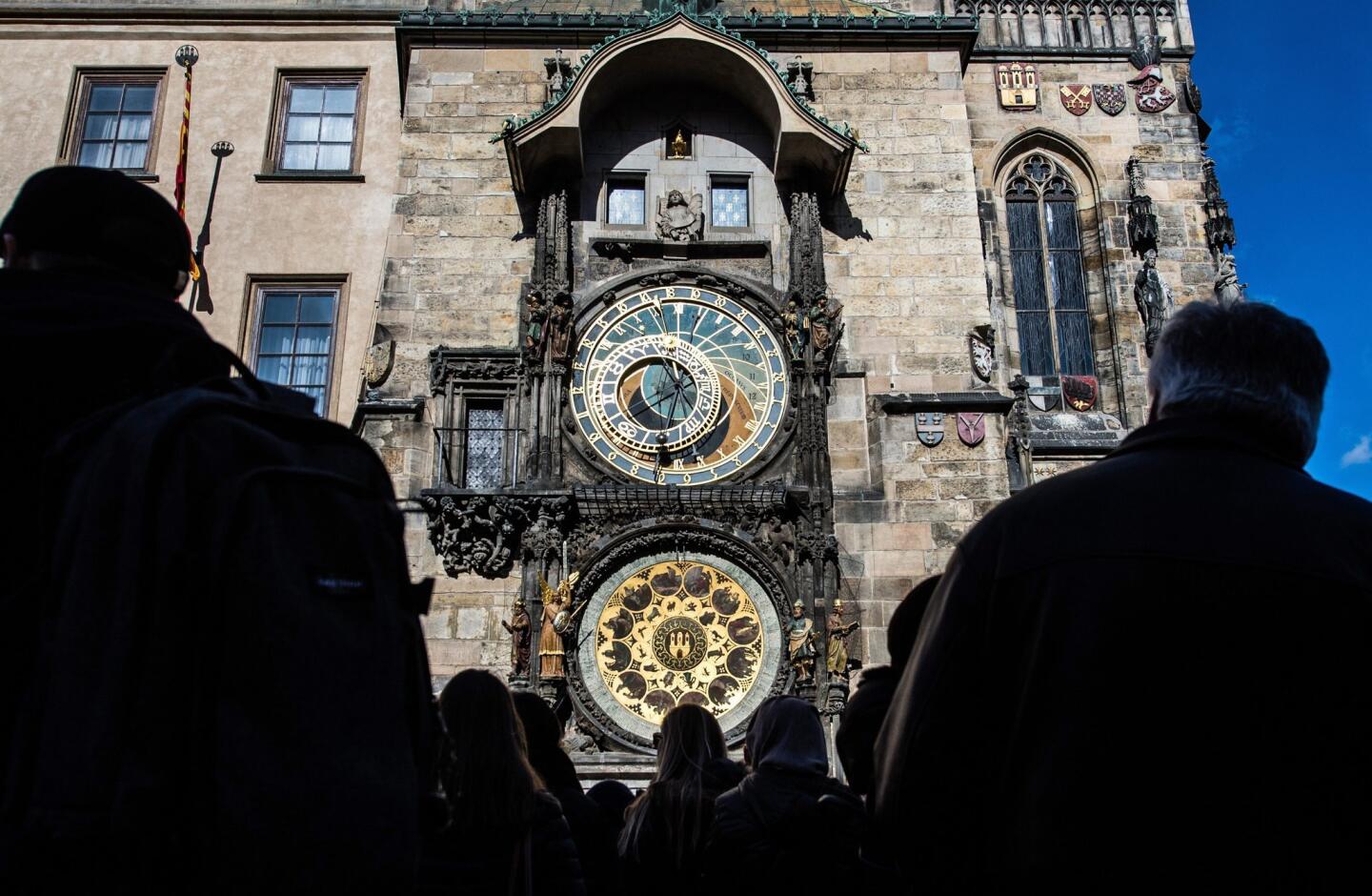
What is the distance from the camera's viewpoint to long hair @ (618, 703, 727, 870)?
458cm

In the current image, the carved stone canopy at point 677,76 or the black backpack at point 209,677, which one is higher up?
the carved stone canopy at point 677,76

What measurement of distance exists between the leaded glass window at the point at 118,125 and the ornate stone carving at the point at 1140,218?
1284cm

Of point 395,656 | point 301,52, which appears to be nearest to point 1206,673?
point 395,656

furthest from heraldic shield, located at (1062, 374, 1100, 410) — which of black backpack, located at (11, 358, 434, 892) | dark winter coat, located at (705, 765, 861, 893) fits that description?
black backpack, located at (11, 358, 434, 892)

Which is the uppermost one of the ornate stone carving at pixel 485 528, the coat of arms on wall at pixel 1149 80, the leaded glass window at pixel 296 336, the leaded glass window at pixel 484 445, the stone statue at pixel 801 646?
the coat of arms on wall at pixel 1149 80

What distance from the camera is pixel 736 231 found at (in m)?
13.6

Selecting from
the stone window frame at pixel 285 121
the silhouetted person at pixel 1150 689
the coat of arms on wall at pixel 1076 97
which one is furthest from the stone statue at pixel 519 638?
the coat of arms on wall at pixel 1076 97

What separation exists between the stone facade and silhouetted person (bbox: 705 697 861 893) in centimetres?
719

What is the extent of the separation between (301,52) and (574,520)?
868cm

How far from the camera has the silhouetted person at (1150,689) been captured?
2.03m

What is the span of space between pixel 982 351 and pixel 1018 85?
17.8ft

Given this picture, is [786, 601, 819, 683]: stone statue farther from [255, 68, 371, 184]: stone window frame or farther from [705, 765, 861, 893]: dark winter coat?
[255, 68, 371, 184]: stone window frame

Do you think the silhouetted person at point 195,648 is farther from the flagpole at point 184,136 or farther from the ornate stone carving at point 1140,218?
the ornate stone carving at point 1140,218

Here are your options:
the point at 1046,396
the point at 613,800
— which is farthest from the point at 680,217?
the point at 613,800
